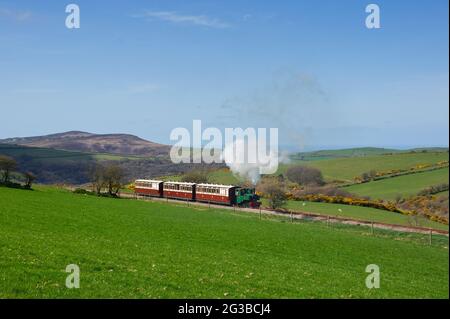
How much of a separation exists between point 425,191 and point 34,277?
64.0 m

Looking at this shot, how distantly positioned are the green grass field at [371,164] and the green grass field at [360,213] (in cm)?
2586

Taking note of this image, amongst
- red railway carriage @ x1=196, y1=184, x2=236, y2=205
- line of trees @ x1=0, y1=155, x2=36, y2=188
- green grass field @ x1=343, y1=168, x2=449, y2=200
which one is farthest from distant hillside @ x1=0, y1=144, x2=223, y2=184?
green grass field @ x1=343, y1=168, x2=449, y2=200

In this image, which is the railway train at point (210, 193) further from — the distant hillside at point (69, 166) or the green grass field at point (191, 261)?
the distant hillside at point (69, 166)

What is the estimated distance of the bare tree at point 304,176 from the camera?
278 ft

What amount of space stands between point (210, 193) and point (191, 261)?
43522 mm

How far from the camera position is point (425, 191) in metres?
65.9

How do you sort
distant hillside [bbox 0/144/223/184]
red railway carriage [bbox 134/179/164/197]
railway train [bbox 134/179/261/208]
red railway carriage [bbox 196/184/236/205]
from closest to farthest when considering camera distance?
1. red railway carriage [bbox 196/184/236/205]
2. railway train [bbox 134/179/261/208]
3. red railway carriage [bbox 134/179/164/197]
4. distant hillside [bbox 0/144/223/184]

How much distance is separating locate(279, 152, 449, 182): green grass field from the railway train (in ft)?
104

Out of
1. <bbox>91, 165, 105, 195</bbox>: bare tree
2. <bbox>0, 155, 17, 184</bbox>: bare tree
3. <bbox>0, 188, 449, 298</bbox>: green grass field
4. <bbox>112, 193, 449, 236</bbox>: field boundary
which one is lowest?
<bbox>112, 193, 449, 236</bbox>: field boundary

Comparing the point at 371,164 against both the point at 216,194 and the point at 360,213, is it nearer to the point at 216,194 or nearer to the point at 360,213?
the point at 360,213

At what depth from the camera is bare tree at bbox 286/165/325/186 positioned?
84.8 m

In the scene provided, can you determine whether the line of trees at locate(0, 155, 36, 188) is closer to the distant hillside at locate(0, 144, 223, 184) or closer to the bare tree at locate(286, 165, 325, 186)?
the distant hillside at locate(0, 144, 223, 184)

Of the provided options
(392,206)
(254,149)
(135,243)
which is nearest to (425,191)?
(392,206)

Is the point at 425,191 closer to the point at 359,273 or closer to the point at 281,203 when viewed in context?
the point at 281,203
